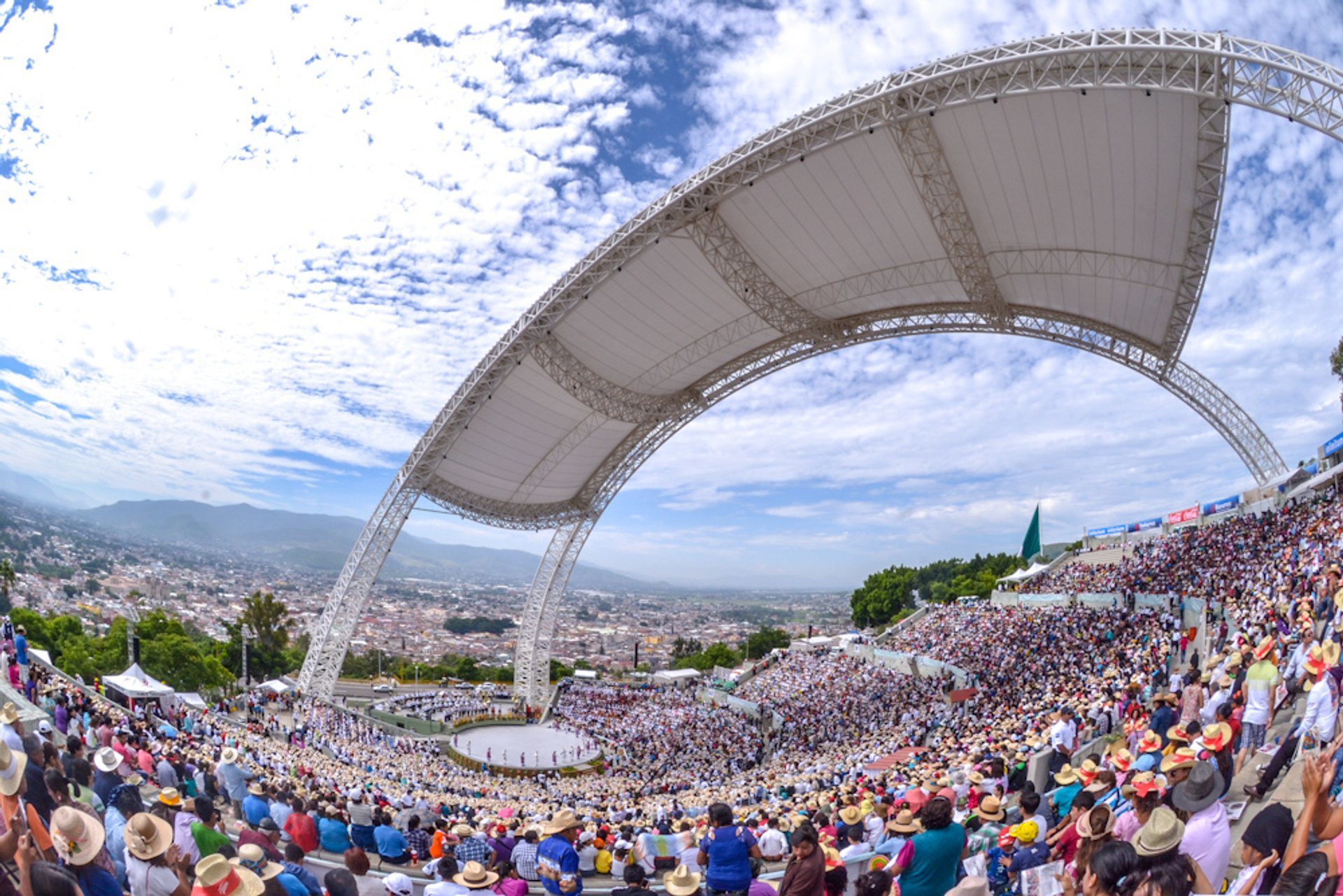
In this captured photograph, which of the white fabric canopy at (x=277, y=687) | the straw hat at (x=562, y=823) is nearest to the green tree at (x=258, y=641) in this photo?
the white fabric canopy at (x=277, y=687)

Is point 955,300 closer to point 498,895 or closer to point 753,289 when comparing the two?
point 753,289

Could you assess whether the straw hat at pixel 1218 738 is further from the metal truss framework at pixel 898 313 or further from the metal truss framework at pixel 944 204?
the metal truss framework at pixel 944 204

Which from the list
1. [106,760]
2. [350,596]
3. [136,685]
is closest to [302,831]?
[106,760]

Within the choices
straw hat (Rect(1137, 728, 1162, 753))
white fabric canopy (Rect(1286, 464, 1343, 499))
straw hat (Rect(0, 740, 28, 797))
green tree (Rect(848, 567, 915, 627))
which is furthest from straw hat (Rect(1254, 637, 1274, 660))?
green tree (Rect(848, 567, 915, 627))

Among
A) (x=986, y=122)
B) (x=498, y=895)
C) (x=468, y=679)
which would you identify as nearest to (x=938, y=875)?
(x=498, y=895)

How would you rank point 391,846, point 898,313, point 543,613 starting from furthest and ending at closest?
point 543,613, point 898,313, point 391,846

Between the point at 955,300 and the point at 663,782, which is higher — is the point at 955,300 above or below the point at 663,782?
above

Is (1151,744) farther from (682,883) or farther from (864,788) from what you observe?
(864,788)
